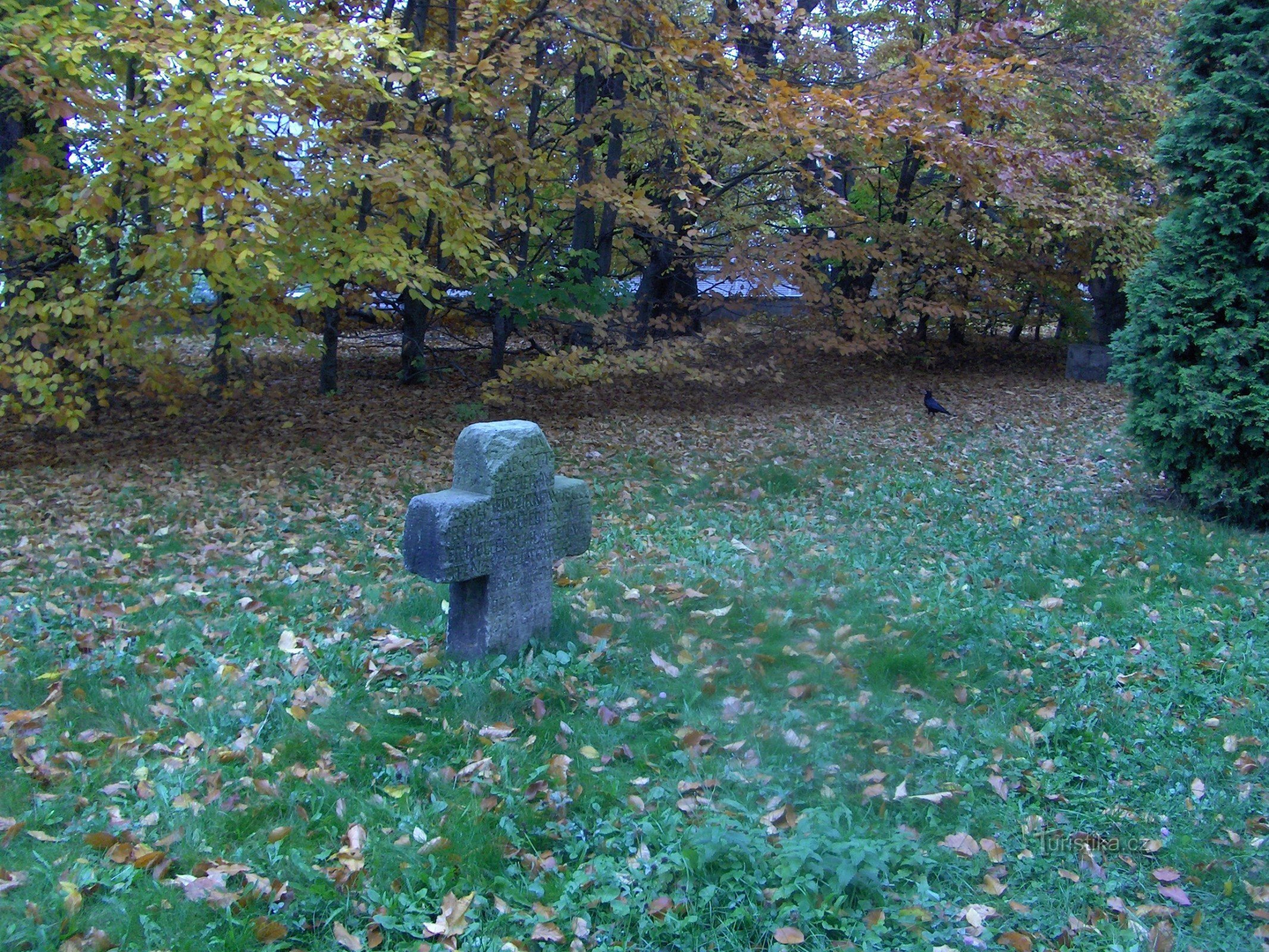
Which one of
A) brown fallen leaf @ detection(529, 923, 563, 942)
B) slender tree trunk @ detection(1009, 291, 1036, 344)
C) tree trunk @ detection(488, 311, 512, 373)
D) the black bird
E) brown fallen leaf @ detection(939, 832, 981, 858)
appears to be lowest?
brown fallen leaf @ detection(529, 923, 563, 942)

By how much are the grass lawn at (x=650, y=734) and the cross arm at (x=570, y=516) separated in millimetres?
420

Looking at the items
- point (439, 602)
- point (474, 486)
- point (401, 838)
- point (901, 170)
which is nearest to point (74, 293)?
point (439, 602)

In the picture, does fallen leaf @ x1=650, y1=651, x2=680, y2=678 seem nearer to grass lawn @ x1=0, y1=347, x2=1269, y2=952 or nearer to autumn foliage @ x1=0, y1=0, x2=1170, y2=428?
grass lawn @ x1=0, y1=347, x2=1269, y2=952

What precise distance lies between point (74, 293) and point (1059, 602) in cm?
803

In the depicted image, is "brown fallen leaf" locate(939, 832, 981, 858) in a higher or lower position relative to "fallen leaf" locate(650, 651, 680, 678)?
lower

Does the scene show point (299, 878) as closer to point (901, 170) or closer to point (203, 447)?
point (203, 447)

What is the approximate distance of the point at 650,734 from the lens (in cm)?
432

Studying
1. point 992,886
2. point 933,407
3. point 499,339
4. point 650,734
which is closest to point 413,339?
point 499,339

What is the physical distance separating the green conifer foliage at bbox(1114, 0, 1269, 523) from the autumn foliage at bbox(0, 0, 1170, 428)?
105 inches

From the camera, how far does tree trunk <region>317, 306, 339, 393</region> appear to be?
1088 cm

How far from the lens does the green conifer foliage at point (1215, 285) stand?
7461mm

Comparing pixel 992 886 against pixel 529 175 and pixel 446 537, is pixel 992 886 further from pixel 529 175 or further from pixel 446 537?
pixel 529 175

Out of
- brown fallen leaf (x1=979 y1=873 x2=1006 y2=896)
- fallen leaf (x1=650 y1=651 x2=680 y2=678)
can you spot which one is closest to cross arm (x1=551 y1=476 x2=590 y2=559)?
fallen leaf (x1=650 y1=651 x2=680 y2=678)

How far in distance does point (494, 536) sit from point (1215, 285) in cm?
618
